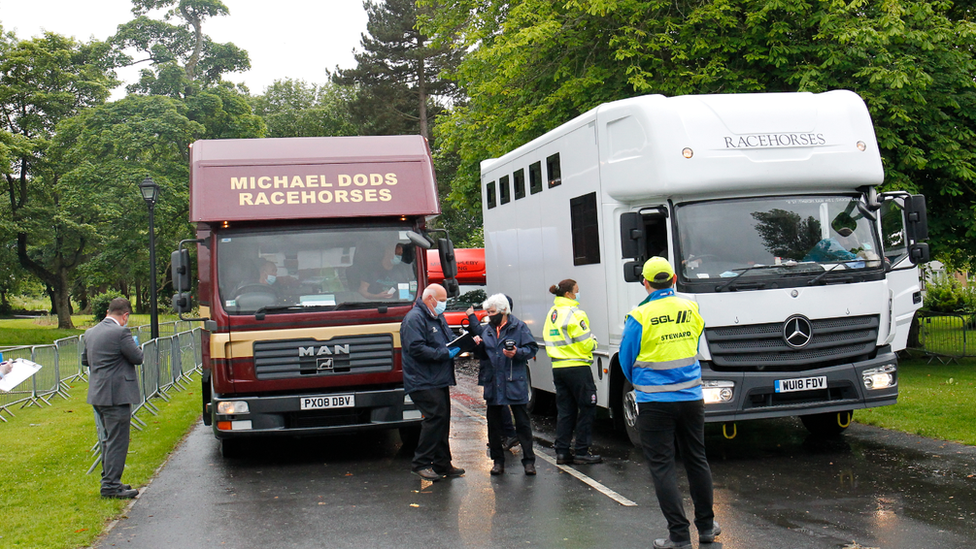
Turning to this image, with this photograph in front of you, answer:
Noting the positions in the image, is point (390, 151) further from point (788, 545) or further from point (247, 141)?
point (788, 545)

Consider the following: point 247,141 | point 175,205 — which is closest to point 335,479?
point 247,141

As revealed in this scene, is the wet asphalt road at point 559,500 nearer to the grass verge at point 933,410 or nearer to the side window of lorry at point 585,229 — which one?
the grass verge at point 933,410

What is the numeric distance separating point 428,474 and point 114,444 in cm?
283

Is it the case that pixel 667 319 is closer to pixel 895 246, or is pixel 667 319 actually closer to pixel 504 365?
pixel 504 365

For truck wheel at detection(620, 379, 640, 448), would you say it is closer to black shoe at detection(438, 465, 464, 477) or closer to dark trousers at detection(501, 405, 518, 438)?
dark trousers at detection(501, 405, 518, 438)

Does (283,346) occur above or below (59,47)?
below

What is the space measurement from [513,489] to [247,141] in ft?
16.2

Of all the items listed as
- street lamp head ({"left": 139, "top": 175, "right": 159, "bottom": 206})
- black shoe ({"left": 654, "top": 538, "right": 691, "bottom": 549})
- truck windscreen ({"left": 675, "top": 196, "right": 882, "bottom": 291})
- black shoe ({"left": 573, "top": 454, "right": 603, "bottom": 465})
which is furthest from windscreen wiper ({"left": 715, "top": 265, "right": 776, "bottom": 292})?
street lamp head ({"left": 139, "top": 175, "right": 159, "bottom": 206})

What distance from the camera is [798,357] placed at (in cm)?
885

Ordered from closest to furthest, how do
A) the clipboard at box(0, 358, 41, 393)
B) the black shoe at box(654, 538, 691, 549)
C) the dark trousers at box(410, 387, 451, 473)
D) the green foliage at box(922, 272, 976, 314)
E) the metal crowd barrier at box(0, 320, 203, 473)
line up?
1. the black shoe at box(654, 538, 691, 549)
2. the dark trousers at box(410, 387, 451, 473)
3. the clipboard at box(0, 358, 41, 393)
4. the metal crowd barrier at box(0, 320, 203, 473)
5. the green foliage at box(922, 272, 976, 314)

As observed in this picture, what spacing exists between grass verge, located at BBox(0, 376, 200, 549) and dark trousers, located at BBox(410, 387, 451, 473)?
2.67 m

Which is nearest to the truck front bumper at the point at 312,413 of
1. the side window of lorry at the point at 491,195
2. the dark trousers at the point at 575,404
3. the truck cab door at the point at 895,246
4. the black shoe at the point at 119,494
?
the black shoe at the point at 119,494

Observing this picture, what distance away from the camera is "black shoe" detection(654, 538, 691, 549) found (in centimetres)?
597

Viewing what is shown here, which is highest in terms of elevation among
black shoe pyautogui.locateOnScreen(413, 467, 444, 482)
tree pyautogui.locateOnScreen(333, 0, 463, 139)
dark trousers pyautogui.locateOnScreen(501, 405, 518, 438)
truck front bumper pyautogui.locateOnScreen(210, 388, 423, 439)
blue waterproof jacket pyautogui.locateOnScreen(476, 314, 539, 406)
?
tree pyautogui.locateOnScreen(333, 0, 463, 139)
